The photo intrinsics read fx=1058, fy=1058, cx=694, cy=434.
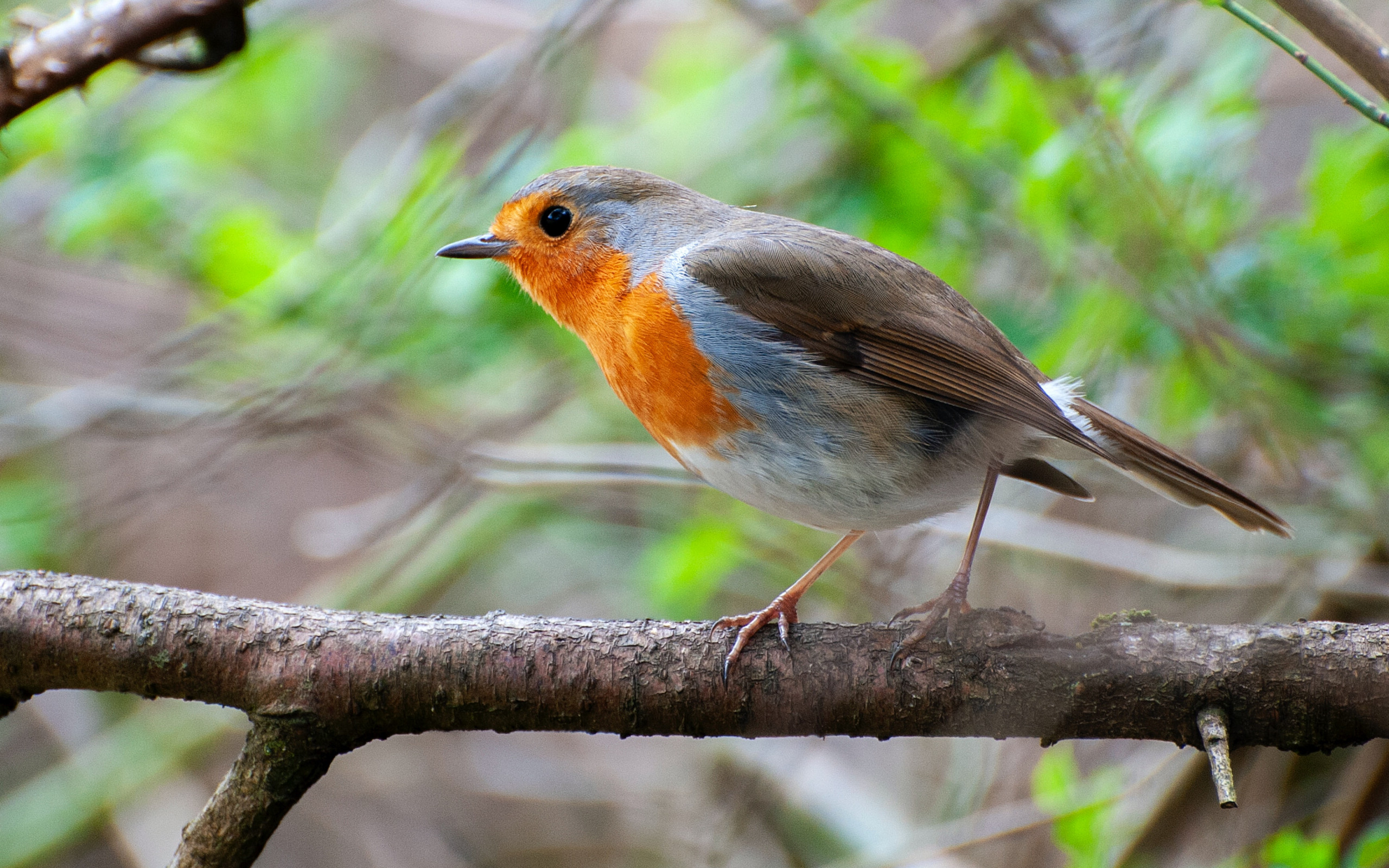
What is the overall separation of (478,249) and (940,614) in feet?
5.07

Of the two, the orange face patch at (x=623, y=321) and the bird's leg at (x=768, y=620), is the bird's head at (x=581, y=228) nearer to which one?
the orange face patch at (x=623, y=321)

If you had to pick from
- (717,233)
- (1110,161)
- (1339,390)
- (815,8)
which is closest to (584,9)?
(717,233)

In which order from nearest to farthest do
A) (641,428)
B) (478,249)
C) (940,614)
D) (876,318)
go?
(940,614) → (876,318) → (478,249) → (641,428)

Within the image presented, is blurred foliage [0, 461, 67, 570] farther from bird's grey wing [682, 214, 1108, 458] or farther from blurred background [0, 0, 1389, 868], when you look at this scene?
bird's grey wing [682, 214, 1108, 458]

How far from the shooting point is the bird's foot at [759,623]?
6.53 feet

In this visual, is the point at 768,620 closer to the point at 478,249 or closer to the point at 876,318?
the point at 876,318

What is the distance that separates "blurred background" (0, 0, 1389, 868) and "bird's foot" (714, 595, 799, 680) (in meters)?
0.91

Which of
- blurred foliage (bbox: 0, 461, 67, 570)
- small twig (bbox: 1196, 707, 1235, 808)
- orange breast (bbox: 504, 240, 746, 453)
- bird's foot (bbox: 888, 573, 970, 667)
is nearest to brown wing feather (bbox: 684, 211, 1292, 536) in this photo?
orange breast (bbox: 504, 240, 746, 453)

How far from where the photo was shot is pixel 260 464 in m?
6.04

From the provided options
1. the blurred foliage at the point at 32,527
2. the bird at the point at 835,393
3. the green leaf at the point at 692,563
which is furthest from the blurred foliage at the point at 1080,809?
the blurred foliage at the point at 32,527

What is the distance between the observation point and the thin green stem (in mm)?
1502

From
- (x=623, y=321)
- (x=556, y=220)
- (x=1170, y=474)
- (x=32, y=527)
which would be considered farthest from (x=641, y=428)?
(x=1170, y=474)

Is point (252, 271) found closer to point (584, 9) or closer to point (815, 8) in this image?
point (584, 9)

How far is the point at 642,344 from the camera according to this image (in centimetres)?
240
